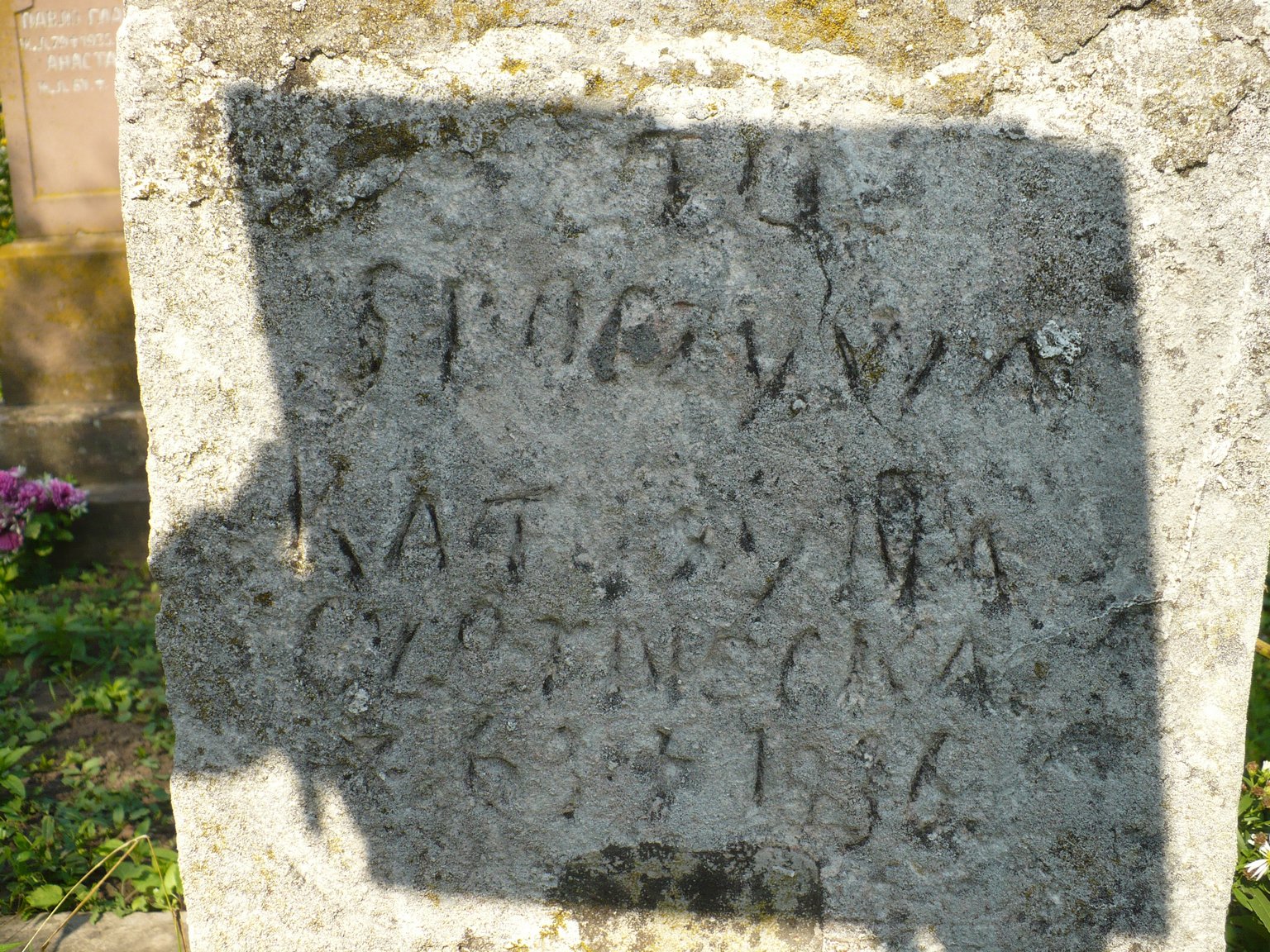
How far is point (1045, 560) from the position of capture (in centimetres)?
158

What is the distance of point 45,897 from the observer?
7.00 feet

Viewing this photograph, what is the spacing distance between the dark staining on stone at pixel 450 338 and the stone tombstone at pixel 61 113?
307 centimetres

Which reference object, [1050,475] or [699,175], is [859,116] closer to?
[699,175]

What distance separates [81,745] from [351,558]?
164 centimetres

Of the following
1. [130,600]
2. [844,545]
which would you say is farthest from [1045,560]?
[130,600]

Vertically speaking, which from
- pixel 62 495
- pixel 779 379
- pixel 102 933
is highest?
pixel 779 379

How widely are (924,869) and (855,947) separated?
0.19m

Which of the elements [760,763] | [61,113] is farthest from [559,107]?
[61,113]

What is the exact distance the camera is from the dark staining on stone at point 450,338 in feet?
5.06

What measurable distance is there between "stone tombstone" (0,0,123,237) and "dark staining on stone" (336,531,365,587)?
3.06 m

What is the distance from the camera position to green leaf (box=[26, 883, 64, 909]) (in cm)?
213

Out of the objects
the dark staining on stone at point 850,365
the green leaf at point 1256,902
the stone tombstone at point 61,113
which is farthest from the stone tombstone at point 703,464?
the stone tombstone at point 61,113

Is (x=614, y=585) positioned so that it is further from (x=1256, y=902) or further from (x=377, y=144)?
(x=1256, y=902)

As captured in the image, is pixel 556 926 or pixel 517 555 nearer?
pixel 517 555
